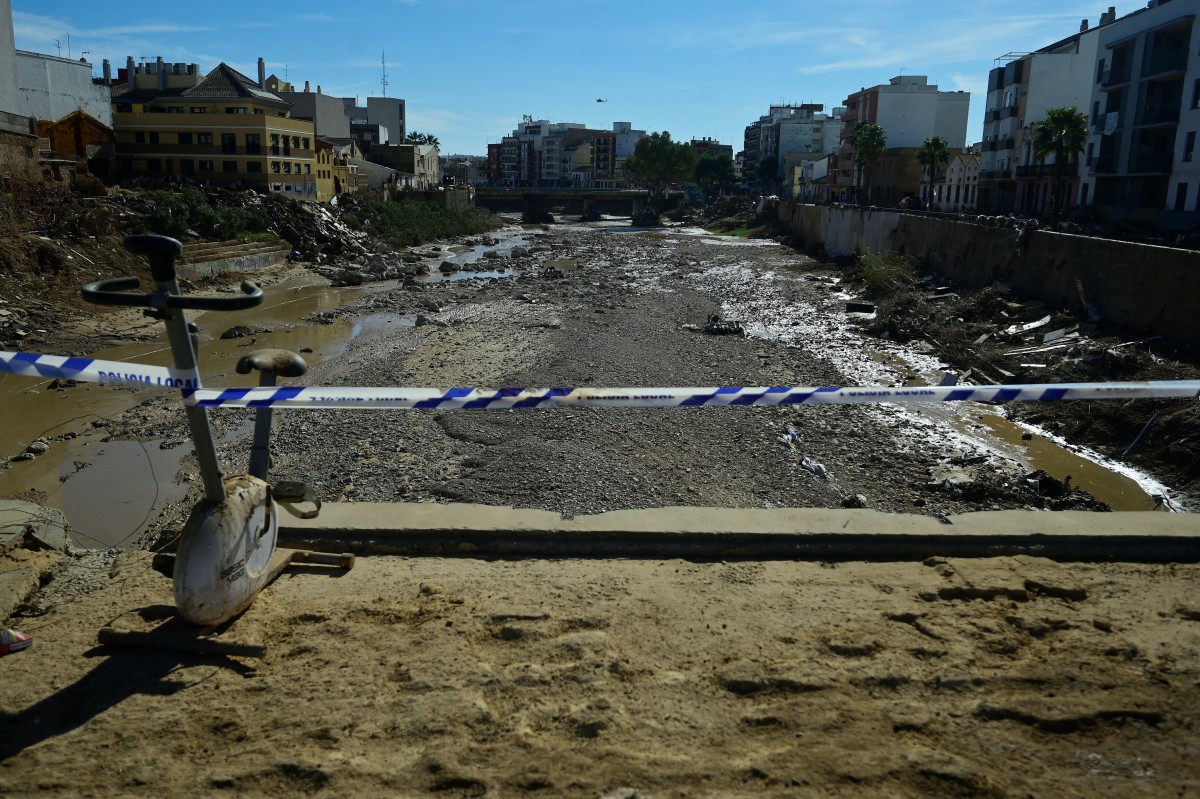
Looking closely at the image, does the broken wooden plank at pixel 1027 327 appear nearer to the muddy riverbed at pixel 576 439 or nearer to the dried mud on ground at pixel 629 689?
the muddy riverbed at pixel 576 439

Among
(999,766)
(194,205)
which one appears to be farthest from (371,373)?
(194,205)

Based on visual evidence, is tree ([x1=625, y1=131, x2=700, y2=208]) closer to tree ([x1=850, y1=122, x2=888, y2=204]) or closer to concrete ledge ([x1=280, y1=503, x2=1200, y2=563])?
tree ([x1=850, y1=122, x2=888, y2=204])

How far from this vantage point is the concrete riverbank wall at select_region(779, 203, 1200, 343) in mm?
15766

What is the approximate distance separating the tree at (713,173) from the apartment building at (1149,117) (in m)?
93.5

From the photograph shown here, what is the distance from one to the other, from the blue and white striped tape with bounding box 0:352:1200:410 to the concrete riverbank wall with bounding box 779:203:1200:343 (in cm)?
1305

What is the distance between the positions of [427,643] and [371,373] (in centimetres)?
1421

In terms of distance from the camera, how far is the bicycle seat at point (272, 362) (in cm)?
380

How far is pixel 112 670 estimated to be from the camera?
10.9 ft

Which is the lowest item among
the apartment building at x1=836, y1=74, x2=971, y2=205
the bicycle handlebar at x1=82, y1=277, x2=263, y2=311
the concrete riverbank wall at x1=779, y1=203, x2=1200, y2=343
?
the concrete riverbank wall at x1=779, y1=203, x2=1200, y2=343

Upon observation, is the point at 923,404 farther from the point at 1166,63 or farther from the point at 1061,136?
the point at 1061,136

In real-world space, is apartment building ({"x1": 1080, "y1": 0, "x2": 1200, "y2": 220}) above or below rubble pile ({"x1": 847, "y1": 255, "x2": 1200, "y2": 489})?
above

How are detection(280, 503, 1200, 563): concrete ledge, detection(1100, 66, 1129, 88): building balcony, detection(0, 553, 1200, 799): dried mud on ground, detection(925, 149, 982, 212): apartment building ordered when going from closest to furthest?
1. detection(0, 553, 1200, 799): dried mud on ground
2. detection(280, 503, 1200, 563): concrete ledge
3. detection(1100, 66, 1129, 88): building balcony
4. detection(925, 149, 982, 212): apartment building

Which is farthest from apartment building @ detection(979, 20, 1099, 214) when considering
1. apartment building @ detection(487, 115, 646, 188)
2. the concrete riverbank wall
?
apartment building @ detection(487, 115, 646, 188)

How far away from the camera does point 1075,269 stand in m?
19.8
